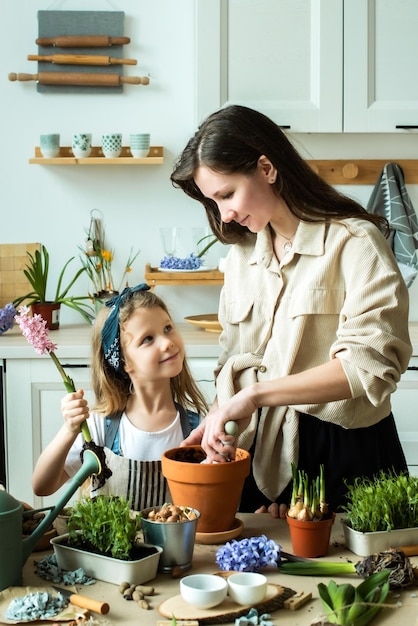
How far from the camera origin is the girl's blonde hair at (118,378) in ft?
6.64

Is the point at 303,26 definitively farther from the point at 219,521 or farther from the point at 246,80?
the point at 219,521

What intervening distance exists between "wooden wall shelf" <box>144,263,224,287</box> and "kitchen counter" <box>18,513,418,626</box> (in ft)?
6.83

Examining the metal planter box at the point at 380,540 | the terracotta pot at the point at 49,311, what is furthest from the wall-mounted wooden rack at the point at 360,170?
the metal planter box at the point at 380,540

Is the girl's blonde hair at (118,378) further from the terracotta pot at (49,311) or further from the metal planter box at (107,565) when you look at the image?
the terracotta pot at (49,311)

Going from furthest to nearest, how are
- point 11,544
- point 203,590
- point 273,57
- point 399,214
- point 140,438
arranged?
point 399,214, point 273,57, point 140,438, point 11,544, point 203,590

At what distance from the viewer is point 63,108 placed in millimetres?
3785

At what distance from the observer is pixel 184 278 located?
3.59 metres

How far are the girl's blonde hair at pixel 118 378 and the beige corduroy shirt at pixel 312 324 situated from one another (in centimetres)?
10

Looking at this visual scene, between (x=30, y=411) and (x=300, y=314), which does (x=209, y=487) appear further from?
(x=30, y=411)

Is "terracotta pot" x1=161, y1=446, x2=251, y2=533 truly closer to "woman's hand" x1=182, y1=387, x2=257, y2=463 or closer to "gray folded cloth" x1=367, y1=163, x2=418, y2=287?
"woman's hand" x1=182, y1=387, x2=257, y2=463

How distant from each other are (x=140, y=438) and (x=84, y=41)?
2.21 m

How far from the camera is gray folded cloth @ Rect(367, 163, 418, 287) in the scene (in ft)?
11.9

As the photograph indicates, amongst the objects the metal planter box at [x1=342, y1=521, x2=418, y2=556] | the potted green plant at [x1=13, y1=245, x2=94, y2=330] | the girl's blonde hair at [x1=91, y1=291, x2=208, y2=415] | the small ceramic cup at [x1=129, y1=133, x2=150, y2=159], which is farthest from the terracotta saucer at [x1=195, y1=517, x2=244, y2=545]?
the small ceramic cup at [x1=129, y1=133, x2=150, y2=159]

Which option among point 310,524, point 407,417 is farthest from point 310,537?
point 407,417
